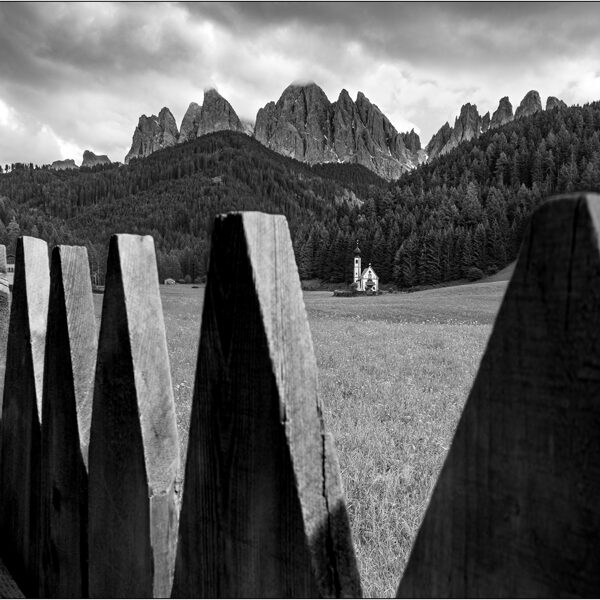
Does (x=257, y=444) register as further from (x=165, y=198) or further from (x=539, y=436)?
(x=165, y=198)

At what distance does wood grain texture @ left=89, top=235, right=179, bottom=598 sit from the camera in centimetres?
117

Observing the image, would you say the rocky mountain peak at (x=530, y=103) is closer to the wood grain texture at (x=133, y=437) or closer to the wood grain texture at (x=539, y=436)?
the wood grain texture at (x=133, y=437)

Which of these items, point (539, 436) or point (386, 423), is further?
point (386, 423)

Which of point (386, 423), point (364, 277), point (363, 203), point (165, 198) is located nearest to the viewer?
point (386, 423)

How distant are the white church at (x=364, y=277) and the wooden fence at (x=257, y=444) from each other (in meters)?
79.8

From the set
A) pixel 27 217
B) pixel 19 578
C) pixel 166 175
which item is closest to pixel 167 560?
pixel 19 578

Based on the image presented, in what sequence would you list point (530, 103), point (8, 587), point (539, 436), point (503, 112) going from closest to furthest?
point (539, 436) → point (8, 587) → point (530, 103) → point (503, 112)

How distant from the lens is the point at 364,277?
273ft

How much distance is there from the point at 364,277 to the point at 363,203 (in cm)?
4531

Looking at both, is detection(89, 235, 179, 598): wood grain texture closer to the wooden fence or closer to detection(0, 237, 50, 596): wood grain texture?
the wooden fence

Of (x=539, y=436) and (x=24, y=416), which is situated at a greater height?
(x=539, y=436)

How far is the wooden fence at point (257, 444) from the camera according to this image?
1.83 feet

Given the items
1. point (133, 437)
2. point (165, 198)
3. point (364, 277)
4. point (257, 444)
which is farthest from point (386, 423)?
point (165, 198)

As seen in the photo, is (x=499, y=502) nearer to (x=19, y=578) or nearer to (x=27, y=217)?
(x=19, y=578)
